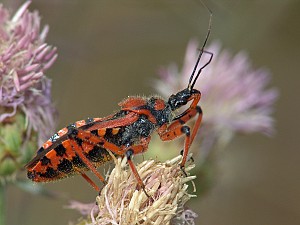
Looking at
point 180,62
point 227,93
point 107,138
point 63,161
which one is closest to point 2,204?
point 63,161

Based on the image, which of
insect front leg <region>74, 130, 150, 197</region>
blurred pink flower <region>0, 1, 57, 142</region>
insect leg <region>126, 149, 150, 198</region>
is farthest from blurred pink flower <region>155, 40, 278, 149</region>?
insect leg <region>126, 149, 150, 198</region>

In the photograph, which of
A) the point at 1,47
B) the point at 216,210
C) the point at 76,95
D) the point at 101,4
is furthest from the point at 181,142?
the point at 76,95

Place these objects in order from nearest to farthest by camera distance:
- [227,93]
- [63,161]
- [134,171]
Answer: [134,171] < [63,161] < [227,93]

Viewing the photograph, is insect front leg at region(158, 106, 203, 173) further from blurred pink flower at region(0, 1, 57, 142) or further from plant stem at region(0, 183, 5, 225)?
plant stem at region(0, 183, 5, 225)

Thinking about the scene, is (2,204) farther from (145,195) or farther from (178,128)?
(178,128)

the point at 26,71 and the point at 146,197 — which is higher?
the point at 26,71

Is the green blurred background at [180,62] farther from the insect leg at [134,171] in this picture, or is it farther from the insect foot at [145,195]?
the insect leg at [134,171]
